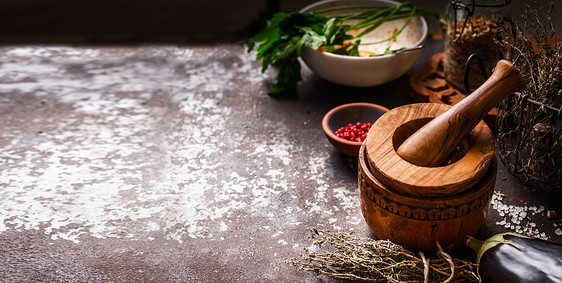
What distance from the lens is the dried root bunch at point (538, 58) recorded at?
3.61 feet

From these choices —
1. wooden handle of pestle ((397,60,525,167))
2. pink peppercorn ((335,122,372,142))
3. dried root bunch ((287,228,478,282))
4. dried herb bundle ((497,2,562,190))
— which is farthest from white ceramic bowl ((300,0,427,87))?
dried root bunch ((287,228,478,282))

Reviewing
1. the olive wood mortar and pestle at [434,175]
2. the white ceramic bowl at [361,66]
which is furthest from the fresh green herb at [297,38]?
the olive wood mortar and pestle at [434,175]

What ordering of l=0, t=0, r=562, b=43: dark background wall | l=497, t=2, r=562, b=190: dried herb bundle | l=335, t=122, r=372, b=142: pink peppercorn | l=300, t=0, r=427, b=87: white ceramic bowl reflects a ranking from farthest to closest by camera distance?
l=0, t=0, r=562, b=43: dark background wall → l=300, t=0, r=427, b=87: white ceramic bowl → l=335, t=122, r=372, b=142: pink peppercorn → l=497, t=2, r=562, b=190: dried herb bundle

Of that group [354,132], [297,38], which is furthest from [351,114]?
[297,38]

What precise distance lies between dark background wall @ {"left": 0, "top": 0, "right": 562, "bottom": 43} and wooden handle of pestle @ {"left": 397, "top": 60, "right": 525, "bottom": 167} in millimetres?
1130

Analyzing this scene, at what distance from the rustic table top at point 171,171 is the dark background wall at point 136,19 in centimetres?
14

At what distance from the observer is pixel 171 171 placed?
1407 millimetres

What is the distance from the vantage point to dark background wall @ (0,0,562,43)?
6.75 feet

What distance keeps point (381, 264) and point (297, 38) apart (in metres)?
0.79

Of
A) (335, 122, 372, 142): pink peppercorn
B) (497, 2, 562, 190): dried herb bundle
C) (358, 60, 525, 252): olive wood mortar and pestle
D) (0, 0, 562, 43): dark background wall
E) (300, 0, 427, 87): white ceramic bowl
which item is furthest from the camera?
(0, 0, 562, 43): dark background wall

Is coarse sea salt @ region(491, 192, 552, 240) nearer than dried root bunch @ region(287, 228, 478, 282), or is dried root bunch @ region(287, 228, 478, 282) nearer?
dried root bunch @ region(287, 228, 478, 282)

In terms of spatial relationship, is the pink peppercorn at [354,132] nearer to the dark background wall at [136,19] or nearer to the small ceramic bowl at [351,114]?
the small ceramic bowl at [351,114]

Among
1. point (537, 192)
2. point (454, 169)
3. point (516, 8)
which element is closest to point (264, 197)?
point (454, 169)

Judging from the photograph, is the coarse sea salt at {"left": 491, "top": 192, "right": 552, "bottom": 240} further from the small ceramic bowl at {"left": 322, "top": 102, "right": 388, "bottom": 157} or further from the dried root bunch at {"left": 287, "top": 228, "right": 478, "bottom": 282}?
the small ceramic bowl at {"left": 322, "top": 102, "right": 388, "bottom": 157}
